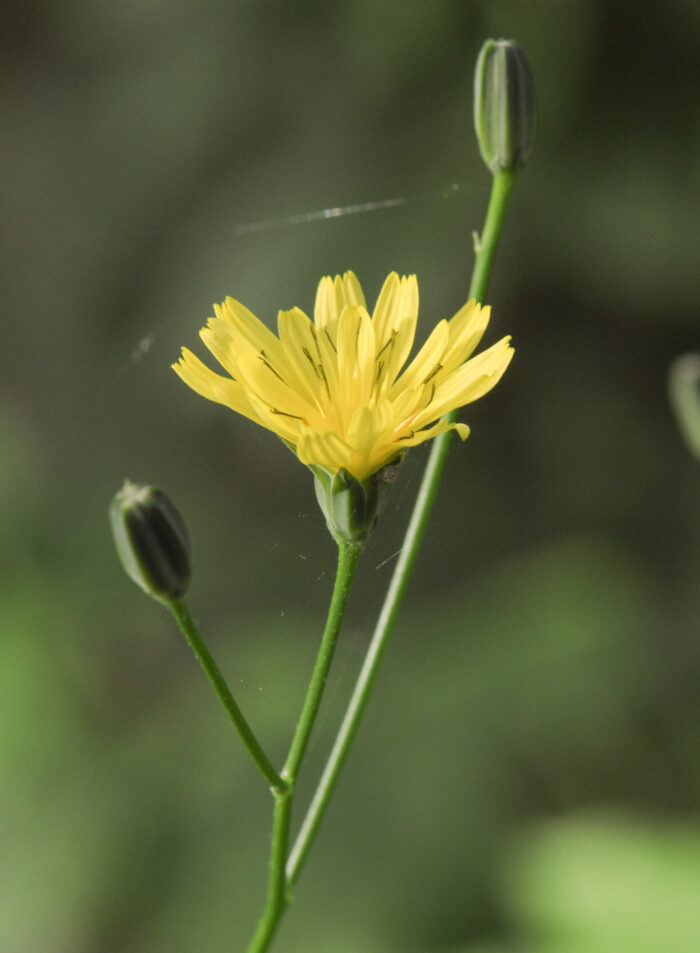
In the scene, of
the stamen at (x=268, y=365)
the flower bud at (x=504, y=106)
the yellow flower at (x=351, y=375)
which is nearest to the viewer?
the yellow flower at (x=351, y=375)

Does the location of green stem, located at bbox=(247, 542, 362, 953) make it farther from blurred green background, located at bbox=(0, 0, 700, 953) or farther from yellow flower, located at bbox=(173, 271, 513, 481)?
blurred green background, located at bbox=(0, 0, 700, 953)

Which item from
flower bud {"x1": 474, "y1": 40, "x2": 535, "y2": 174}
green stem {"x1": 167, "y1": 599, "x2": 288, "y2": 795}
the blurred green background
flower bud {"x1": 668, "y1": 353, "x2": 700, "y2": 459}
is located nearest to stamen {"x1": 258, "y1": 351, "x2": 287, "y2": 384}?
green stem {"x1": 167, "y1": 599, "x2": 288, "y2": 795}

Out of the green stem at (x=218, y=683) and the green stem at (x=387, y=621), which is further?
the green stem at (x=387, y=621)

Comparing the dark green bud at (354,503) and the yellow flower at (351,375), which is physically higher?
the yellow flower at (351,375)

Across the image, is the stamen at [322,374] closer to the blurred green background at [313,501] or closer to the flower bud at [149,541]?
the flower bud at [149,541]

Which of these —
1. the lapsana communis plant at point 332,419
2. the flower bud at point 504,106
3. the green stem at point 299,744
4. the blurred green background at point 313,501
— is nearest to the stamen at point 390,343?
the lapsana communis plant at point 332,419

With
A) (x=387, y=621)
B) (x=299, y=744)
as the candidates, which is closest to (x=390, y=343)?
(x=387, y=621)
